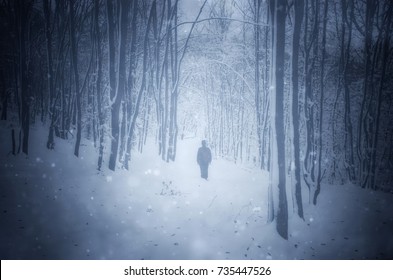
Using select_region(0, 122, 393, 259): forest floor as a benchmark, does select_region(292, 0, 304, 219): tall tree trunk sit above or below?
above

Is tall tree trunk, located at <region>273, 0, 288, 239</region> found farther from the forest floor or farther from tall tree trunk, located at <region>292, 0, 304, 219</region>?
the forest floor

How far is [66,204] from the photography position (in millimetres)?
7812

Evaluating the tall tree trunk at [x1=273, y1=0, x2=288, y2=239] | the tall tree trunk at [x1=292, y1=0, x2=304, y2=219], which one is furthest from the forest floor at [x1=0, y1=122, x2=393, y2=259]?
the tall tree trunk at [x1=273, y1=0, x2=288, y2=239]

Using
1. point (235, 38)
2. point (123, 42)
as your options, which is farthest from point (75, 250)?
point (235, 38)

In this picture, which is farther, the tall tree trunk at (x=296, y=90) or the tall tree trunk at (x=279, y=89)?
the tall tree trunk at (x=296, y=90)

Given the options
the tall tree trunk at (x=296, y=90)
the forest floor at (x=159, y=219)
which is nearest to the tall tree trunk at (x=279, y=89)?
the tall tree trunk at (x=296, y=90)

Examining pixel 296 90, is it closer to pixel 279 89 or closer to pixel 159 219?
pixel 279 89

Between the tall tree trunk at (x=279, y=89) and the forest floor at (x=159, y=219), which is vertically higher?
the tall tree trunk at (x=279, y=89)

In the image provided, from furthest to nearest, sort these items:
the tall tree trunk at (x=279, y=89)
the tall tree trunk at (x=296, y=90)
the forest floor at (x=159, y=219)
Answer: the tall tree trunk at (x=296, y=90)
the tall tree trunk at (x=279, y=89)
the forest floor at (x=159, y=219)

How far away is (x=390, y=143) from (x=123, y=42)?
20.0 meters

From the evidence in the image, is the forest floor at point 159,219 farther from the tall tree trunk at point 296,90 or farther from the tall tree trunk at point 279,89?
the tall tree trunk at point 279,89

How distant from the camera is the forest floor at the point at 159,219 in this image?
630 centimetres

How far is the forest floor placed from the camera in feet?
20.7

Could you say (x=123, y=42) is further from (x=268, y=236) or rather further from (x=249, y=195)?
(x=268, y=236)
